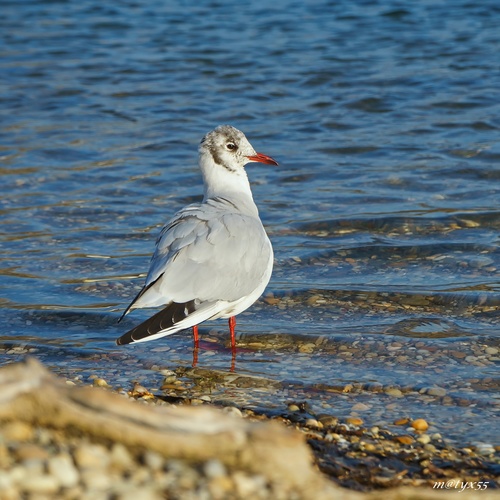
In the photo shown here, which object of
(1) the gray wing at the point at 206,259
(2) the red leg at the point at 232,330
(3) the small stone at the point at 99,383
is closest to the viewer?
(3) the small stone at the point at 99,383

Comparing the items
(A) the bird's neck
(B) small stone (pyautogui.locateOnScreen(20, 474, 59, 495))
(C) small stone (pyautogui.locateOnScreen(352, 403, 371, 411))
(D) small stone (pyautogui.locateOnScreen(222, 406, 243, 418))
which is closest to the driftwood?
(B) small stone (pyautogui.locateOnScreen(20, 474, 59, 495))

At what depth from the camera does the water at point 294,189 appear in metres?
6.10

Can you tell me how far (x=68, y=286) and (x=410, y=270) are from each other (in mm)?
2512

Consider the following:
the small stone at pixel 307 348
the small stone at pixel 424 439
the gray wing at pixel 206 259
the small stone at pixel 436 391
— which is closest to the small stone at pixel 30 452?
the small stone at pixel 424 439

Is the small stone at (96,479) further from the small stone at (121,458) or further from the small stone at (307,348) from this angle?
the small stone at (307,348)

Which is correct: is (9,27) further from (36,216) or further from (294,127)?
(36,216)

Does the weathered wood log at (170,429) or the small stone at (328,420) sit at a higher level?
the weathered wood log at (170,429)

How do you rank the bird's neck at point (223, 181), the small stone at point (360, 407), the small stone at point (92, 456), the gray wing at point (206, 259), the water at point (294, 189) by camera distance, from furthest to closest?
the bird's neck at point (223, 181)
the water at point (294, 189)
the gray wing at point (206, 259)
the small stone at point (360, 407)
the small stone at point (92, 456)

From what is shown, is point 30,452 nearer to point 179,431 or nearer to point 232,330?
point 179,431

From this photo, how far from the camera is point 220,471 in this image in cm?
314

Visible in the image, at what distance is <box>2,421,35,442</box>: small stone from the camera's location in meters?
3.25

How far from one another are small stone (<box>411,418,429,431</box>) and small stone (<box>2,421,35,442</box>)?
2.23 m

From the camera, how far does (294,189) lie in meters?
9.88

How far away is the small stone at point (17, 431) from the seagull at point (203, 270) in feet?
7.13
